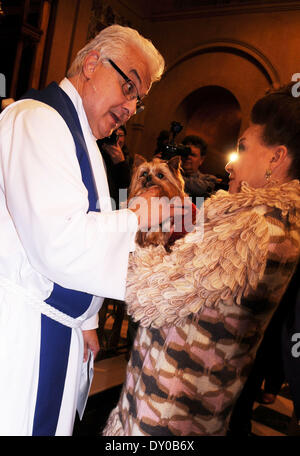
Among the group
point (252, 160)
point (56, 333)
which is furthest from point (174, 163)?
point (56, 333)

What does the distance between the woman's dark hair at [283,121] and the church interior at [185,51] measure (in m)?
3.44

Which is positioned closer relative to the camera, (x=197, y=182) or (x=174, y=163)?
(x=174, y=163)

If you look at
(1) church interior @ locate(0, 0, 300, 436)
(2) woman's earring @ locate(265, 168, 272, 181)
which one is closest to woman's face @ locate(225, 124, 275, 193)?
(2) woman's earring @ locate(265, 168, 272, 181)

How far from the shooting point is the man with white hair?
102 cm

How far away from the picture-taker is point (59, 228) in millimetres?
986

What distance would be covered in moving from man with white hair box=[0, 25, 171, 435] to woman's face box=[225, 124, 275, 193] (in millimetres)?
287

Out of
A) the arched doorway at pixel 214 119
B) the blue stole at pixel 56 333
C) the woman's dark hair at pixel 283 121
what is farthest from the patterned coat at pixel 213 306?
the arched doorway at pixel 214 119

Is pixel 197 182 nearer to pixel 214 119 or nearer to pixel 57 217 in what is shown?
pixel 57 217

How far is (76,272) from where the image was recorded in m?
1.02

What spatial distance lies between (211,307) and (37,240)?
47cm

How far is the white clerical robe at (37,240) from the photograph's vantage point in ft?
3.30

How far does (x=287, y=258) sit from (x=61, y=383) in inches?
31.5

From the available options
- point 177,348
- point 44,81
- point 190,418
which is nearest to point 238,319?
point 177,348

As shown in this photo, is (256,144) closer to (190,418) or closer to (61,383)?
(190,418)
